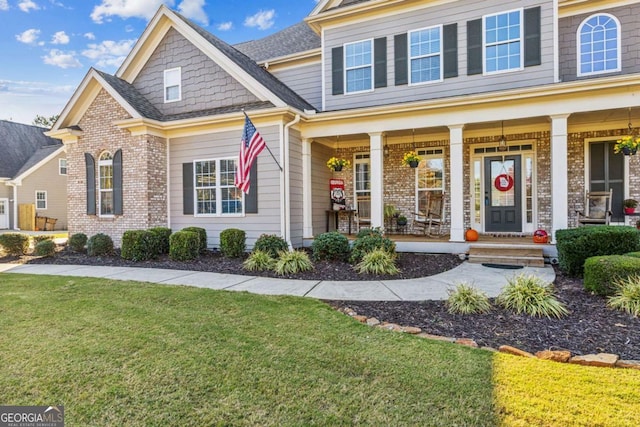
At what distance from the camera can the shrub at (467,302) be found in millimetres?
4332

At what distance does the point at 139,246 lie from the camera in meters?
A: 8.62

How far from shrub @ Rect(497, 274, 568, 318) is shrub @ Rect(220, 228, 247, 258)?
18.9ft

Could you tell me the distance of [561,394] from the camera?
2471 millimetres

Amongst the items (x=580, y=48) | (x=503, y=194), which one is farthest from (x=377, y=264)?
(x=580, y=48)

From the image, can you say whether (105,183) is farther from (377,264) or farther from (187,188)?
(377,264)

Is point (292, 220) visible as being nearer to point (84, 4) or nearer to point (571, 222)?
point (571, 222)

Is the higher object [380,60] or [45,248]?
[380,60]

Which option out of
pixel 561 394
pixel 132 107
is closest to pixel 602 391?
pixel 561 394

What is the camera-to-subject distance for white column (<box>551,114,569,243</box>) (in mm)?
7520

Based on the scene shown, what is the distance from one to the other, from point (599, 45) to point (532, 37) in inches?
74.1

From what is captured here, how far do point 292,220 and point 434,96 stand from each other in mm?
4610

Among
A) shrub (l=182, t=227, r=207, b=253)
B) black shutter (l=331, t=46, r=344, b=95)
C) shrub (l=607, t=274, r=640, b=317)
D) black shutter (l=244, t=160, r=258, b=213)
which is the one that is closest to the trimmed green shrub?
shrub (l=607, t=274, r=640, b=317)

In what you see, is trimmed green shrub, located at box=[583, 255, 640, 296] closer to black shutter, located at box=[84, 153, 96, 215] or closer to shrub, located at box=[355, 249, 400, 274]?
shrub, located at box=[355, 249, 400, 274]

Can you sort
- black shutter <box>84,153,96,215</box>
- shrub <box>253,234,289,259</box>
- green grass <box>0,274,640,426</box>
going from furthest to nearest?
black shutter <box>84,153,96,215</box>, shrub <box>253,234,289,259</box>, green grass <box>0,274,640,426</box>
